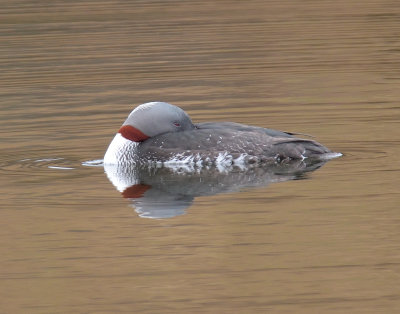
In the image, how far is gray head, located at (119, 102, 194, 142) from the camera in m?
11.2

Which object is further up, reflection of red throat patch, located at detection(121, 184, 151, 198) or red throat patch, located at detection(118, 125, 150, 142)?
red throat patch, located at detection(118, 125, 150, 142)

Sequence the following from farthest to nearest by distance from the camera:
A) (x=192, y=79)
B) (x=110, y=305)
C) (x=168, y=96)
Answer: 1. (x=192, y=79)
2. (x=168, y=96)
3. (x=110, y=305)

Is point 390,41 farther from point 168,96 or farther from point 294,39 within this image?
point 168,96

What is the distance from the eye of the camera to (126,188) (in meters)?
10.3

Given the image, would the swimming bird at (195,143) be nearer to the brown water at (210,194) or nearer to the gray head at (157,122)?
the gray head at (157,122)

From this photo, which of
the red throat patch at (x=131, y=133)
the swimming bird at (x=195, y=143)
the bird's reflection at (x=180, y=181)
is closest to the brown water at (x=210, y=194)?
the bird's reflection at (x=180, y=181)

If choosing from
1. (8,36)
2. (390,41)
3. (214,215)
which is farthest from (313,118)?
(8,36)

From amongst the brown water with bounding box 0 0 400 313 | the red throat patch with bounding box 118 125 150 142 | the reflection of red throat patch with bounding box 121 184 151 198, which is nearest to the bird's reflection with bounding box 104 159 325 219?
the reflection of red throat patch with bounding box 121 184 151 198

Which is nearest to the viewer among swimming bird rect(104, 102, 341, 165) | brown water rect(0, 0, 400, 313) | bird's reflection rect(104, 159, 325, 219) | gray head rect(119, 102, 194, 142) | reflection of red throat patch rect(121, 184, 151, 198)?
brown water rect(0, 0, 400, 313)

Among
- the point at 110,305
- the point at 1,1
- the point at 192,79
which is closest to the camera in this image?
the point at 110,305

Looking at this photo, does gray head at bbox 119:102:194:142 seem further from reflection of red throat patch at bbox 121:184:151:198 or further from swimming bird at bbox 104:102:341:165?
reflection of red throat patch at bbox 121:184:151:198

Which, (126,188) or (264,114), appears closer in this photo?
(126,188)

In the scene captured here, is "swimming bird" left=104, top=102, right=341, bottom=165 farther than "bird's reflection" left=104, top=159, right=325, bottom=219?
Yes

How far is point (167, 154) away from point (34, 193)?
4.96 feet
